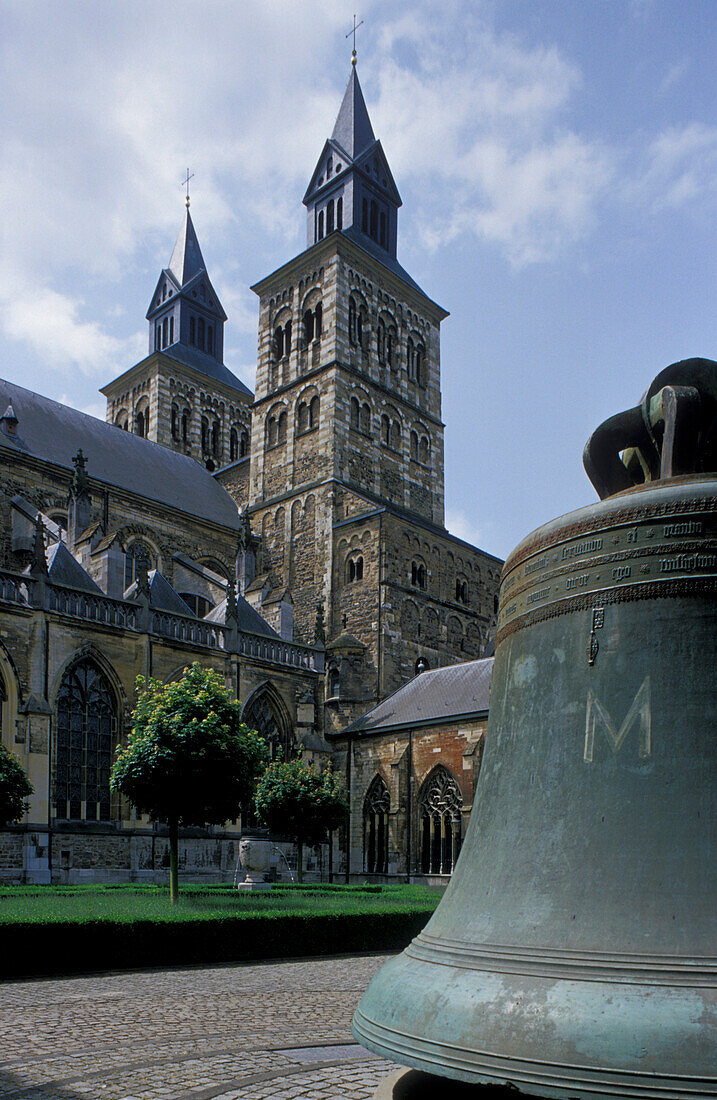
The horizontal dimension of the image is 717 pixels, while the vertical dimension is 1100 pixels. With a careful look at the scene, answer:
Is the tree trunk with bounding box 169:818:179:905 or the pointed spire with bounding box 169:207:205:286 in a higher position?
the pointed spire with bounding box 169:207:205:286

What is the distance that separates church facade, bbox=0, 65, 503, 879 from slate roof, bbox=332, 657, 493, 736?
89cm

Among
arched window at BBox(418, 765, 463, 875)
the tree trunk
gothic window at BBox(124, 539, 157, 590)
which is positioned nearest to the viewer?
the tree trunk

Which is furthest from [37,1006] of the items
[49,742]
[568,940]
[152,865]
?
[152,865]

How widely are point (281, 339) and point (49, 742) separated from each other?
2318cm

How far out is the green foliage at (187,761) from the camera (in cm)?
1494

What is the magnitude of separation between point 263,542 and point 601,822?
34652 mm

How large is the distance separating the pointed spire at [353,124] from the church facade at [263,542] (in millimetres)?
135

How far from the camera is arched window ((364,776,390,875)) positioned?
86.8 feet

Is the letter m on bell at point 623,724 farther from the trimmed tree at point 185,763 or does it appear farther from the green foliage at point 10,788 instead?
the green foliage at point 10,788

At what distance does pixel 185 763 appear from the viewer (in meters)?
15.0

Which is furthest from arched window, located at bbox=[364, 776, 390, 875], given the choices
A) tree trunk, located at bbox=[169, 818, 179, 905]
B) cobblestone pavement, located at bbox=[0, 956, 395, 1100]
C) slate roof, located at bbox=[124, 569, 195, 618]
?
cobblestone pavement, located at bbox=[0, 956, 395, 1100]

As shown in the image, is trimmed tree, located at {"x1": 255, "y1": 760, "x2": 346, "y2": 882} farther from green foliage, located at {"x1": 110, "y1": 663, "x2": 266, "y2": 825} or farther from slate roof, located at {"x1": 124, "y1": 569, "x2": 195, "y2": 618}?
slate roof, located at {"x1": 124, "y1": 569, "x2": 195, "y2": 618}

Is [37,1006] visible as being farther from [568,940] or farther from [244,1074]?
[568,940]

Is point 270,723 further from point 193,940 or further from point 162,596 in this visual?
point 193,940
